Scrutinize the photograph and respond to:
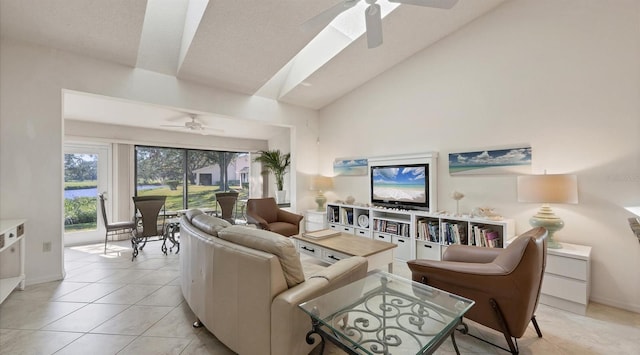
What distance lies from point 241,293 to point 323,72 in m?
3.67

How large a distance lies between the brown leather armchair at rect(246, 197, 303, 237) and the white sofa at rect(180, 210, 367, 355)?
6.94ft

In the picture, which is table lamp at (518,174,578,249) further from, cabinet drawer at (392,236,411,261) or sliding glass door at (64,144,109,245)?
sliding glass door at (64,144,109,245)

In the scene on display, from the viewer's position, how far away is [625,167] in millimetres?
2477

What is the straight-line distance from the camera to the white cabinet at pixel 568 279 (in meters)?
2.31

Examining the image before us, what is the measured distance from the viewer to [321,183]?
5184mm

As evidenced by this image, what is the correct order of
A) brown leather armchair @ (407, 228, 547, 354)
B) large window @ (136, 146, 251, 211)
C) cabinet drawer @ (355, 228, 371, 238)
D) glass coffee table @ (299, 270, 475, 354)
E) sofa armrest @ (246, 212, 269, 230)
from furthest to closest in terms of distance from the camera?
large window @ (136, 146, 251, 211), cabinet drawer @ (355, 228, 371, 238), sofa armrest @ (246, 212, 269, 230), brown leather armchair @ (407, 228, 547, 354), glass coffee table @ (299, 270, 475, 354)

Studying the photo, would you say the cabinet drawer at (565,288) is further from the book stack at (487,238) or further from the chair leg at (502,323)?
the chair leg at (502,323)

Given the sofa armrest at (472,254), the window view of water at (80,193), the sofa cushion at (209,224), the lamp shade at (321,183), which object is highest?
the lamp shade at (321,183)

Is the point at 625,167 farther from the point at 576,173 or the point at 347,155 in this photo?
the point at 347,155

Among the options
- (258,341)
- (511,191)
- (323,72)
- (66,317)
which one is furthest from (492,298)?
(323,72)

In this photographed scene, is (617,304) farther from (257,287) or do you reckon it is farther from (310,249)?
(257,287)

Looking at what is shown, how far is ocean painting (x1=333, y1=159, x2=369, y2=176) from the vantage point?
4770 millimetres

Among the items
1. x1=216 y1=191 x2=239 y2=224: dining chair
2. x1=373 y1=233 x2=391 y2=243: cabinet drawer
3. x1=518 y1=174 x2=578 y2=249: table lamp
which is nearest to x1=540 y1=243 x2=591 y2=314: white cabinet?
x1=518 y1=174 x2=578 y2=249: table lamp

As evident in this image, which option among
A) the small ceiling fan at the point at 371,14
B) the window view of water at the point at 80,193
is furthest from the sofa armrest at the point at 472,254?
the window view of water at the point at 80,193
